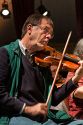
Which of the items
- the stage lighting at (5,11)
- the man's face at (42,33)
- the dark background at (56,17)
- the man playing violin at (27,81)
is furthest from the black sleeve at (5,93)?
the dark background at (56,17)

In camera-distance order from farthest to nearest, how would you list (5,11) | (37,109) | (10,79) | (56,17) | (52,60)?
1. (56,17)
2. (5,11)
3. (52,60)
4. (10,79)
5. (37,109)

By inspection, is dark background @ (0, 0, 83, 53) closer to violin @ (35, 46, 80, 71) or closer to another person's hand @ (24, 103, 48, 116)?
violin @ (35, 46, 80, 71)

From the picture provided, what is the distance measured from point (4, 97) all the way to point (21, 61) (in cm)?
25

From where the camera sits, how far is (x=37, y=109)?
1.73 meters

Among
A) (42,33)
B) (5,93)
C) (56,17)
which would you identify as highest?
(42,33)

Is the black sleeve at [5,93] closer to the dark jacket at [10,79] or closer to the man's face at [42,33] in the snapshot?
the dark jacket at [10,79]

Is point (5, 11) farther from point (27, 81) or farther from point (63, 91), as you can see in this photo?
point (27, 81)

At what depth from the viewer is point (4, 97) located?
1.75 m

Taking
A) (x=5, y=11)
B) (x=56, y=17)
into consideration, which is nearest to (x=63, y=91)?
(x=5, y=11)

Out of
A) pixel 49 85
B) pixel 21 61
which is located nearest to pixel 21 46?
pixel 21 61

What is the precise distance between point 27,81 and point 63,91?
0.90ft

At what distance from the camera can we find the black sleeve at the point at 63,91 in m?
2.01

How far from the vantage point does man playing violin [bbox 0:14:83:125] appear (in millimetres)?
1760

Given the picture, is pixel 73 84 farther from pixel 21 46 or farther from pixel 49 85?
pixel 21 46
